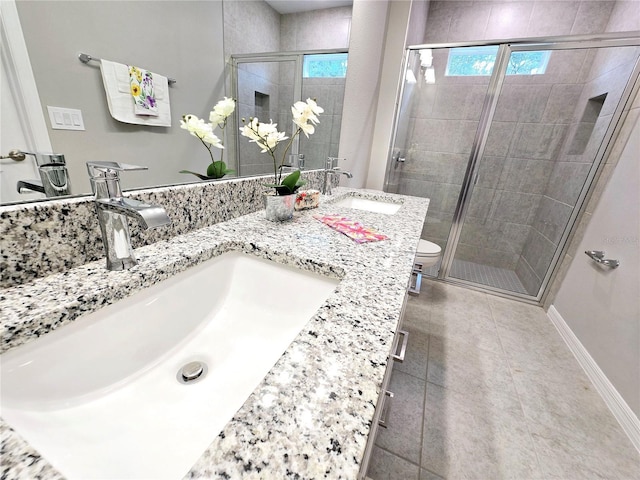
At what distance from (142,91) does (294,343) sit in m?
0.62

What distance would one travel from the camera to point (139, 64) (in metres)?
0.55

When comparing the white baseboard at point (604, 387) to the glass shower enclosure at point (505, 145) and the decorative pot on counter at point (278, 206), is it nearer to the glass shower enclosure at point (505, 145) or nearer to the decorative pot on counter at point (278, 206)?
the glass shower enclosure at point (505, 145)

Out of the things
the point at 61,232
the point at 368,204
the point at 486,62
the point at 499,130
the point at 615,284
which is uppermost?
the point at 486,62

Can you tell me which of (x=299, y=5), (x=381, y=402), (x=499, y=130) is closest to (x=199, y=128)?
(x=299, y=5)

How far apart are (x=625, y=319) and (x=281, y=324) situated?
1.68 meters

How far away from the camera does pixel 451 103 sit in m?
2.38

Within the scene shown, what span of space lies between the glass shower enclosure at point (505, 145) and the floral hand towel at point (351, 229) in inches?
56.4

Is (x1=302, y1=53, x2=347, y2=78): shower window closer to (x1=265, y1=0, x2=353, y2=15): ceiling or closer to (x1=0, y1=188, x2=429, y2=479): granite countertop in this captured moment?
(x1=265, y1=0, x2=353, y2=15): ceiling

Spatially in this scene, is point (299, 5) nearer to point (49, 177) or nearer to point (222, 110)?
point (222, 110)

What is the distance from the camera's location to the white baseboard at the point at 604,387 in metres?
1.11

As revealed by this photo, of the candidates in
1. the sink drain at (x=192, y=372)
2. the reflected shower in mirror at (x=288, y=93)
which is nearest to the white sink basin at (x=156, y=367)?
the sink drain at (x=192, y=372)

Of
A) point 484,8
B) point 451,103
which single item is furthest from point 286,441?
point 484,8

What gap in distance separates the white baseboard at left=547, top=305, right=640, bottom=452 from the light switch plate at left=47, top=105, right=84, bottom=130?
212cm

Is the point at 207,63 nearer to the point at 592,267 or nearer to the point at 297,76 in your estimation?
the point at 297,76
